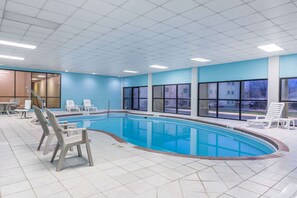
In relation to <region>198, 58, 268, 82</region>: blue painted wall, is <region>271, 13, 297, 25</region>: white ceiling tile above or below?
above

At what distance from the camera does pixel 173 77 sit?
11719 mm

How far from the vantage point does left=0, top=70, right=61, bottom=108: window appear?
39.4 feet

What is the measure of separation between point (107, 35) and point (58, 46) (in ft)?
7.25

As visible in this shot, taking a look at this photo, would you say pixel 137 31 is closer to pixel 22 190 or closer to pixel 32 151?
pixel 32 151

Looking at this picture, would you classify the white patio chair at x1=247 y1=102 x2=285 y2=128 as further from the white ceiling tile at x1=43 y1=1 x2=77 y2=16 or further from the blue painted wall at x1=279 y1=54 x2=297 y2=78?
the white ceiling tile at x1=43 y1=1 x2=77 y2=16

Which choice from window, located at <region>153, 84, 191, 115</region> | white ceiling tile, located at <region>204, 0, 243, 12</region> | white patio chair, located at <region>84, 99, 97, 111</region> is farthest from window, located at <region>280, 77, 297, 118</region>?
white patio chair, located at <region>84, 99, 97, 111</region>

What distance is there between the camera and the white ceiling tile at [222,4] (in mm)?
3271

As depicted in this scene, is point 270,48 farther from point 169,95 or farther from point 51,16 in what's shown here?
point 169,95

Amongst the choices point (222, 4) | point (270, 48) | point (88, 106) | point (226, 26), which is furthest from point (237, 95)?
point (88, 106)

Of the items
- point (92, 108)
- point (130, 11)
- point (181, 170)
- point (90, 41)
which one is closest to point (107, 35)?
point (90, 41)

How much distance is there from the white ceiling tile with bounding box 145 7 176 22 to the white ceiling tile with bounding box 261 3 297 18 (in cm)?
183

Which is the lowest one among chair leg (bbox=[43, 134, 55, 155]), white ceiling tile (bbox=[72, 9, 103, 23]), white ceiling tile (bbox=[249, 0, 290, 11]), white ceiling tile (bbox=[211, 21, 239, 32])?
chair leg (bbox=[43, 134, 55, 155])

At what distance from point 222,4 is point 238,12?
537 mm

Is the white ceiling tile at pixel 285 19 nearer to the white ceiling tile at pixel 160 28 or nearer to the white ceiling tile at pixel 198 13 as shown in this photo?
the white ceiling tile at pixel 198 13
